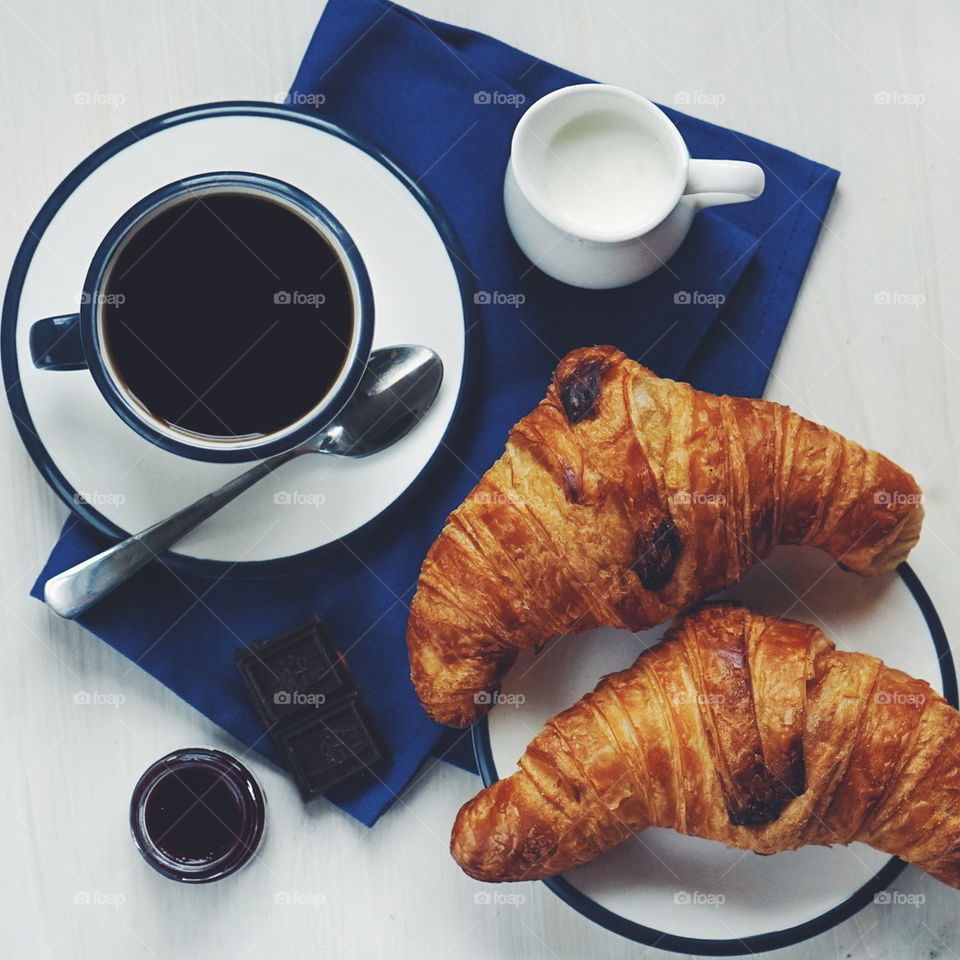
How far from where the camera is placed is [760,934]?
142cm

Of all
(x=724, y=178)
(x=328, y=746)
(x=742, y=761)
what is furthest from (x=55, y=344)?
(x=742, y=761)

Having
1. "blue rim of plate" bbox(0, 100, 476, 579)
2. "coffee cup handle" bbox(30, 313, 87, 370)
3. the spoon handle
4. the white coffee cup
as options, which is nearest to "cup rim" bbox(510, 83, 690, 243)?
the white coffee cup

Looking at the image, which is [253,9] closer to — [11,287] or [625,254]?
[11,287]

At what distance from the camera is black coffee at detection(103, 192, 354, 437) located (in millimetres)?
1187

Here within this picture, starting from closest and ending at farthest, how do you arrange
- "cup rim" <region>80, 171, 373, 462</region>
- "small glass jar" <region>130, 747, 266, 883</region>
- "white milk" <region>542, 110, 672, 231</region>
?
1. "cup rim" <region>80, 171, 373, 462</region>
2. "white milk" <region>542, 110, 672, 231</region>
3. "small glass jar" <region>130, 747, 266, 883</region>

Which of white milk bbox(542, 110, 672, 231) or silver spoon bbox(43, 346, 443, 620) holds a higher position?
white milk bbox(542, 110, 672, 231)

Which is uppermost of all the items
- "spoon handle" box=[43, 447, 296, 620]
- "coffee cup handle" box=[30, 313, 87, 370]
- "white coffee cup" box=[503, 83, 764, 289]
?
"white coffee cup" box=[503, 83, 764, 289]

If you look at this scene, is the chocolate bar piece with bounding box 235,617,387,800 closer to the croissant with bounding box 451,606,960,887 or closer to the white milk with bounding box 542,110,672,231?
the croissant with bounding box 451,606,960,887

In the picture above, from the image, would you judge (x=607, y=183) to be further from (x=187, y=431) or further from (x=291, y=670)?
(x=291, y=670)

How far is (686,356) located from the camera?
4.86 ft

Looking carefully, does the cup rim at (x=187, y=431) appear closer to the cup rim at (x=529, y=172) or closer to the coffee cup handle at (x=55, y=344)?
the coffee cup handle at (x=55, y=344)

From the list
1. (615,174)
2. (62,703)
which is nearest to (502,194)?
(615,174)

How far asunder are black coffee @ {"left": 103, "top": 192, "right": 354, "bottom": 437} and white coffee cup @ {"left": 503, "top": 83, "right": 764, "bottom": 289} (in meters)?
0.30

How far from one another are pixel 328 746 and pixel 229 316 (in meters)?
0.59
